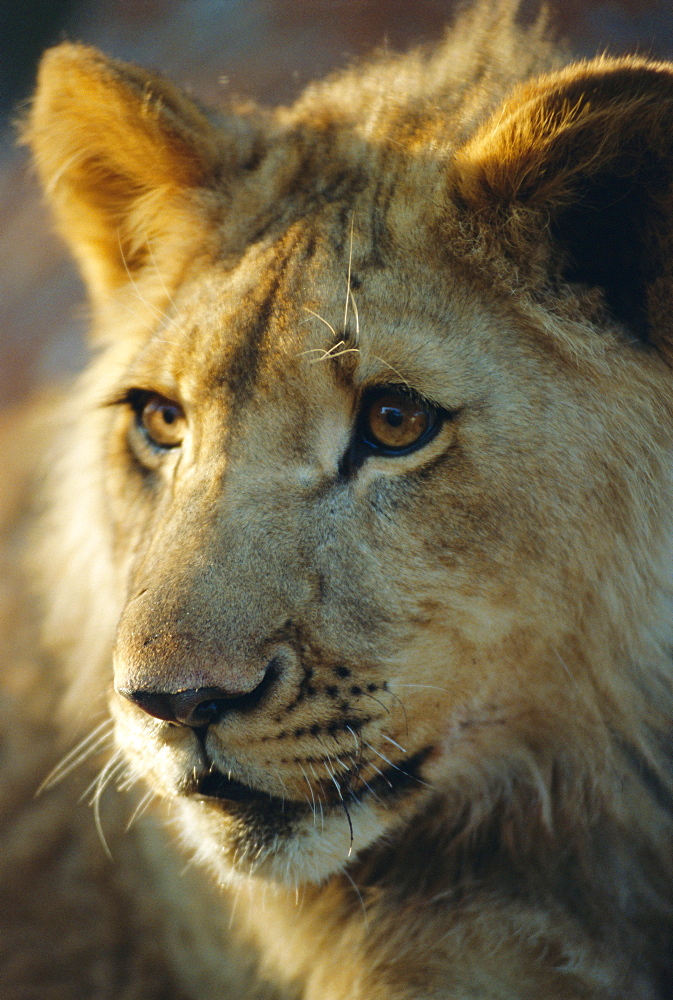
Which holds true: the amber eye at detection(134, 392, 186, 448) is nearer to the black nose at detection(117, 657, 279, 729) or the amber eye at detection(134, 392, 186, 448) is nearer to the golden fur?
the golden fur

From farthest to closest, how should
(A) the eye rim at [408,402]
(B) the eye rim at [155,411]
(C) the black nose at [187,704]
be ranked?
1. (B) the eye rim at [155,411]
2. (A) the eye rim at [408,402]
3. (C) the black nose at [187,704]

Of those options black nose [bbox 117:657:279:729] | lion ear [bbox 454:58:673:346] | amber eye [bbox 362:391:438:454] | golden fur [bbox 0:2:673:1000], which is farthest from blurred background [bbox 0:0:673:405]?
black nose [bbox 117:657:279:729]

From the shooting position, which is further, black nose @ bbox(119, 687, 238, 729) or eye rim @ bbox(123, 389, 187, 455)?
eye rim @ bbox(123, 389, 187, 455)

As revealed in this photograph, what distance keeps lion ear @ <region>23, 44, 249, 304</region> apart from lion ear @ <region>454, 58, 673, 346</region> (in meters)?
0.42

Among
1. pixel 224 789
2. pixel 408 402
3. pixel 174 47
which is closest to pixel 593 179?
pixel 408 402

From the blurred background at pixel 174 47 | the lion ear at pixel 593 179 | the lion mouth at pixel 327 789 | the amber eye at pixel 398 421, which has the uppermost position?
the blurred background at pixel 174 47

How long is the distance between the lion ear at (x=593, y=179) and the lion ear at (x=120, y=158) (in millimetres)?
417

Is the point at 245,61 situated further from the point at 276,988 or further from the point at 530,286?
the point at 276,988

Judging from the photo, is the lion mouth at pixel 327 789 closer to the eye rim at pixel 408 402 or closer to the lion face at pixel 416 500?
the lion face at pixel 416 500

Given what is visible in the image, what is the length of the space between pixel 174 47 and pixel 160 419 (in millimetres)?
1027

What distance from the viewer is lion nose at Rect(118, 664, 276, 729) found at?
36.3 inches

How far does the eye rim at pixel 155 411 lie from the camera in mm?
1271

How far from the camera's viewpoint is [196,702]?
3.03 ft

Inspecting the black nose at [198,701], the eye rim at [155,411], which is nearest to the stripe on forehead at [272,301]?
the eye rim at [155,411]
